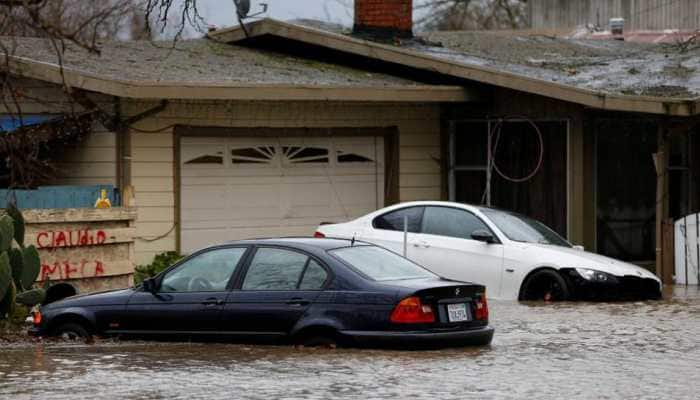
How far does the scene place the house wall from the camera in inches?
894

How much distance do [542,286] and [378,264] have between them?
521cm

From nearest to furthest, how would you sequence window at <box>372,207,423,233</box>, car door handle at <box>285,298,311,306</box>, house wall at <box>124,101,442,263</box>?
car door handle at <box>285,298,311,306</box>, window at <box>372,207,423,233</box>, house wall at <box>124,101,442,263</box>

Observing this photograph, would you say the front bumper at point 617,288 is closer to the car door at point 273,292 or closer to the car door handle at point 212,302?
the car door at point 273,292

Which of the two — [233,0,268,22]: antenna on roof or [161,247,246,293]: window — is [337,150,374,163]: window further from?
[161,247,246,293]: window

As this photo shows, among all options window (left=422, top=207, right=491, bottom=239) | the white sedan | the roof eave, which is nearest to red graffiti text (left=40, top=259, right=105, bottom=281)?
the roof eave

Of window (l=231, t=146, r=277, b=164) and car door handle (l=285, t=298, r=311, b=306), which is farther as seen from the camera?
window (l=231, t=146, r=277, b=164)

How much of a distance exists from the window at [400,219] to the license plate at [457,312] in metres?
6.55

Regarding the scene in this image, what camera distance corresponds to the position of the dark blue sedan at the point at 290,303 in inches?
529

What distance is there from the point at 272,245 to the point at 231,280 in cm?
52

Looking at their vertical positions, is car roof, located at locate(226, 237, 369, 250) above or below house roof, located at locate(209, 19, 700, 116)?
below

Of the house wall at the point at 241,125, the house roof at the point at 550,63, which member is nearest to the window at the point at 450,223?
the house roof at the point at 550,63

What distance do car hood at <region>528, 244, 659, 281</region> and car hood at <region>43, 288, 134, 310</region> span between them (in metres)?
6.36

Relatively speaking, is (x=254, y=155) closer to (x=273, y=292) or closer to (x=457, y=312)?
(x=273, y=292)

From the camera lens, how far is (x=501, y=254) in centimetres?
1930
